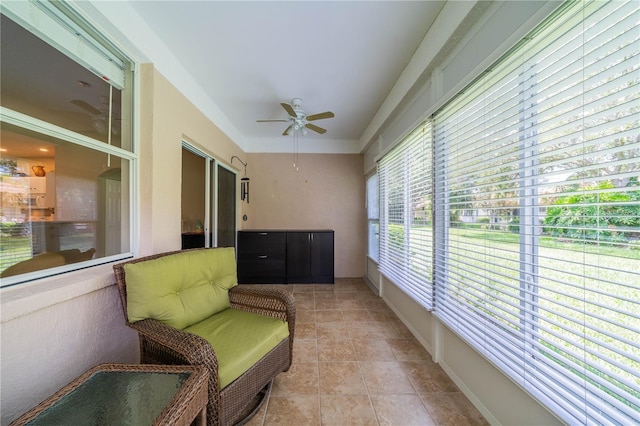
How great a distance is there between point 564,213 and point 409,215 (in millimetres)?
1474

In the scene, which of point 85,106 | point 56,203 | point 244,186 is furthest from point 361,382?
point 244,186

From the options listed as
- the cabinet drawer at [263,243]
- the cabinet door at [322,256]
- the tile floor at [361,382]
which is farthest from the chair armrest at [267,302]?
the cabinet door at [322,256]

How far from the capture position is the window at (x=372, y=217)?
3.79 m

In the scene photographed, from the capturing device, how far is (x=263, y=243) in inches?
154

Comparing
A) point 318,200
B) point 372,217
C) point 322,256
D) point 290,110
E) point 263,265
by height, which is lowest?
point 263,265

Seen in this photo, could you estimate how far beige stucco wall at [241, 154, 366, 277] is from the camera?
4.35 metres

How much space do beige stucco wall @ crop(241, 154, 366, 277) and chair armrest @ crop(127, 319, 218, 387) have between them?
126 inches

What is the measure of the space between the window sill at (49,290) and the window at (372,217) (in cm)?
336

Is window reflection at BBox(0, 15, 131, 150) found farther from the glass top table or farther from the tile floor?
the tile floor

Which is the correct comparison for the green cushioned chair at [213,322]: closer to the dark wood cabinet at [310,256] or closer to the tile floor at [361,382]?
the tile floor at [361,382]

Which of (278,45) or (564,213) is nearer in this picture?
(564,213)

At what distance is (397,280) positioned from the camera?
265 cm

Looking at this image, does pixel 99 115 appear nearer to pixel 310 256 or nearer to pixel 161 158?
pixel 161 158

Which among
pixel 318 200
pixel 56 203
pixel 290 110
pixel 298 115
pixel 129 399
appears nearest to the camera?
Result: pixel 129 399
